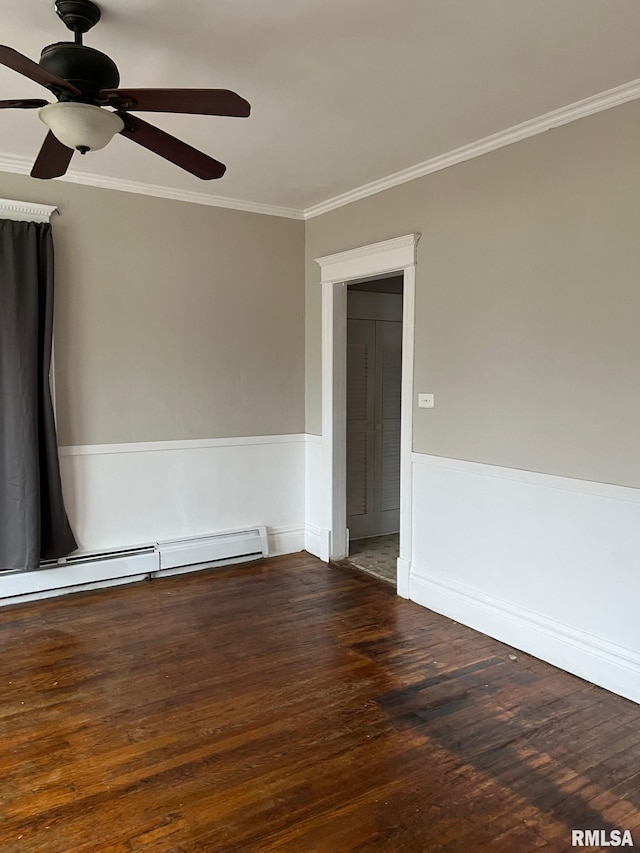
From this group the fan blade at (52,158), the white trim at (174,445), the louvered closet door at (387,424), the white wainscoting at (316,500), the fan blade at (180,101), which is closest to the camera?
the fan blade at (180,101)

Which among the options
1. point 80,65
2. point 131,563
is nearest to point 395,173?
point 80,65

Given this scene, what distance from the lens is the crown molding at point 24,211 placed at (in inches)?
144

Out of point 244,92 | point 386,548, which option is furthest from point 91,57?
point 386,548

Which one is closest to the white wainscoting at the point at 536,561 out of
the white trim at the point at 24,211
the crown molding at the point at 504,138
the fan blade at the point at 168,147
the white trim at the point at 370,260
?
the white trim at the point at 370,260

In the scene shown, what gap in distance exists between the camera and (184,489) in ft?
14.5

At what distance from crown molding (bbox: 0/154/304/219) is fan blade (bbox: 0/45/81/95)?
2.12 meters

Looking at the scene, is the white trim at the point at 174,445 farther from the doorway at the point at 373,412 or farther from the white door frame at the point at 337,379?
the doorway at the point at 373,412

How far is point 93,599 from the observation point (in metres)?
3.86

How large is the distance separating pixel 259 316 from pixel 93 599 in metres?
2.34

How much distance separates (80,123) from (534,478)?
2526 mm

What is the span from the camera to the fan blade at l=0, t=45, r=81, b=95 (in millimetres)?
1645

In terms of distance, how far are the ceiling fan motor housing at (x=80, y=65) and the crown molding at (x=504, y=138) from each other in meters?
2.01

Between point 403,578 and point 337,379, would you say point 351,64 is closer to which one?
point 337,379

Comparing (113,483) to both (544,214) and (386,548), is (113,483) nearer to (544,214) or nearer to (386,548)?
(386,548)
